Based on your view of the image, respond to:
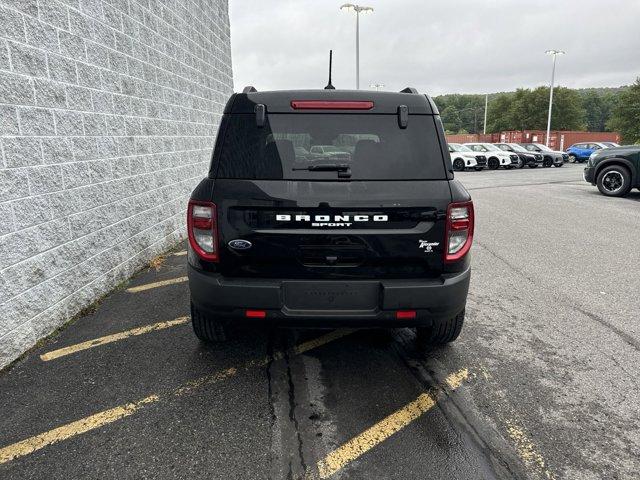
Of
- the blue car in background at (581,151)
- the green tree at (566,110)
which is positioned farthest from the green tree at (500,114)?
the blue car in background at (581,151)

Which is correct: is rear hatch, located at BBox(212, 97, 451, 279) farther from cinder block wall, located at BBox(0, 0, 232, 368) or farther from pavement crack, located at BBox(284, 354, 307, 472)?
cinder block wall, located at BBox(0, 0, 232, 368)

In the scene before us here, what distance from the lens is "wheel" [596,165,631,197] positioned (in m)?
12.4

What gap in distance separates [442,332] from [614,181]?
1216 cm

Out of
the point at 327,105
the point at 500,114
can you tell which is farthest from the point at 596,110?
the point at 327,105

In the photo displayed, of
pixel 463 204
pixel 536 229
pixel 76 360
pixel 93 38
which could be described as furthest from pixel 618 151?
pixel 76 360

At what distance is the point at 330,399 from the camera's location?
2949mm

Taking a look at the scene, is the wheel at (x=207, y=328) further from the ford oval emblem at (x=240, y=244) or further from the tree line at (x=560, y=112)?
the tree line at (x=560, y=112)

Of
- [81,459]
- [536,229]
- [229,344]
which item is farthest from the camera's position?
[536,229]

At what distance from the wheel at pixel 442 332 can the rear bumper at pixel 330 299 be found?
0.60 meters

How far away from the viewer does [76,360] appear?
3.45m

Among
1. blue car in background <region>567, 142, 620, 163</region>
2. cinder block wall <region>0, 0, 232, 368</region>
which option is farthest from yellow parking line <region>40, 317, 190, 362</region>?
blue car in background <region>567, 142, 620, 163</region>

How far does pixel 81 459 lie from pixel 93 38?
4.00 meters

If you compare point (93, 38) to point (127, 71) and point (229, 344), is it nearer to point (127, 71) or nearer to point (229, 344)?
point (127, 71)

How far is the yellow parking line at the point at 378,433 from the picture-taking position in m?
2.35
